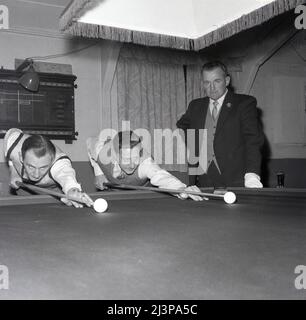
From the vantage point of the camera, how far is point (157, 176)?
10.4 ft

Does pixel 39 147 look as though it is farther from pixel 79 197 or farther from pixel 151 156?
pixel 151 156

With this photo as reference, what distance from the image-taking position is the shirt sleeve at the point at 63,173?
8.84ft

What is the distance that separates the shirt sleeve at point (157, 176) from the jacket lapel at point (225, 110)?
0.59 meters

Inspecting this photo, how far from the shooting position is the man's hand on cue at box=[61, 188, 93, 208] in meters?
2.27

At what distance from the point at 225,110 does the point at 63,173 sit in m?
1.36

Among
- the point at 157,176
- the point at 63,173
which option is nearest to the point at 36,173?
the point at 63,173

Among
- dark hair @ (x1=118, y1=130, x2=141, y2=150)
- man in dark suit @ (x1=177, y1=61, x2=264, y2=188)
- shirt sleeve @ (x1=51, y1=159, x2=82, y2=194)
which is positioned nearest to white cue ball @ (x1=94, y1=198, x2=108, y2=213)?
shirt sleeve @ (x1=51, y1=159, x2=82, y2=194)

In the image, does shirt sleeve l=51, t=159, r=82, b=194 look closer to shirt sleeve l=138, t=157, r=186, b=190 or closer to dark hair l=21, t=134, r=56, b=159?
dark hair l=21, t=134, r=56, b=159

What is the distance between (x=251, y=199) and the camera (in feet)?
8.14

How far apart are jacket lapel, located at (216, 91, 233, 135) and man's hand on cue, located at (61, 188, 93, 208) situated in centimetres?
140

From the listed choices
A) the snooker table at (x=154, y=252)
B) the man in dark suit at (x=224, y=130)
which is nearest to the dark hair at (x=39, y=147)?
the snooker table at (x=154, y=252)

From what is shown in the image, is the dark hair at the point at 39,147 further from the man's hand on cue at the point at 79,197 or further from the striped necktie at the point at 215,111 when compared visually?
the striped necktie at the point at 215,111

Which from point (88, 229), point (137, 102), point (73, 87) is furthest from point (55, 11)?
point (88, 229)

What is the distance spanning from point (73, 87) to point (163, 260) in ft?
16.3
